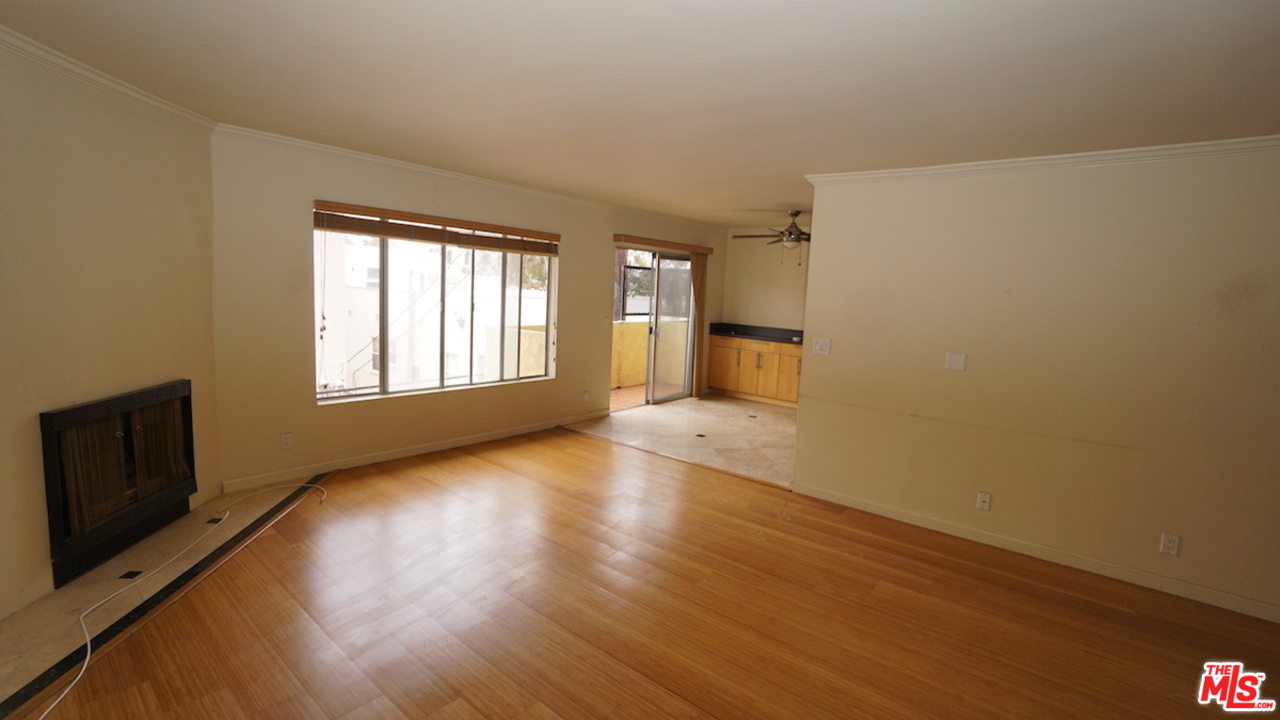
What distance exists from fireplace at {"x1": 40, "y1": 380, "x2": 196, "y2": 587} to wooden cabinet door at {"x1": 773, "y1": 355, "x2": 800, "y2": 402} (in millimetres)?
6580

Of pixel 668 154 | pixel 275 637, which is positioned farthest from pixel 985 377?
pixel 275 637

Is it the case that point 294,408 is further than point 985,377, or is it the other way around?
point 294,408

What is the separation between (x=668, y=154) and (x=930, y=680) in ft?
10.9

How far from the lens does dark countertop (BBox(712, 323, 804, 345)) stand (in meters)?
7.75

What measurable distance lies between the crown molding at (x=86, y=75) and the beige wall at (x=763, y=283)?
6606 mm

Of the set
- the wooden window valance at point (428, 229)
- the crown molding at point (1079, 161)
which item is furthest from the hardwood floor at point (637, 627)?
the crown molding at point (1079, 161)

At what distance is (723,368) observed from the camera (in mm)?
8445

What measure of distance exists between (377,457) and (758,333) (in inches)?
214

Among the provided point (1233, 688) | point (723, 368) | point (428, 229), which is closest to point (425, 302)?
point (428, 229)

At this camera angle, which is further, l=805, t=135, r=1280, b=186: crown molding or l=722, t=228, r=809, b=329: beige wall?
l=722, t=228, r=809, b=329: beige wall

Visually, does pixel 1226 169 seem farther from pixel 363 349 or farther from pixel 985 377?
pixel 363 349

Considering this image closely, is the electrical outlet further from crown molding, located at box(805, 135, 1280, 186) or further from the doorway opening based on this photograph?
the doorway opening

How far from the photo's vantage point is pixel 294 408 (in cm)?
417

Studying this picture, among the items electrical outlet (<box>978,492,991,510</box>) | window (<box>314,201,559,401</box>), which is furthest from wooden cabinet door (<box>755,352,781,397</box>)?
electrical outlet (<box>978,492,991,510</box>)
